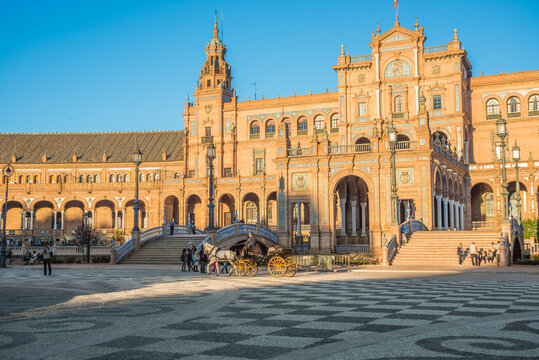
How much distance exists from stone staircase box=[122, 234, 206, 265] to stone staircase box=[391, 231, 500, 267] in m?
14.1

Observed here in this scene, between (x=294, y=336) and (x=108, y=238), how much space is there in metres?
63.9

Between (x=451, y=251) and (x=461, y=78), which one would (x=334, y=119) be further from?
(x=451, y=251)

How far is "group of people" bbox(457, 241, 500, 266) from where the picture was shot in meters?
29.8

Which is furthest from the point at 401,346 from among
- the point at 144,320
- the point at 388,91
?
the point at 388,91

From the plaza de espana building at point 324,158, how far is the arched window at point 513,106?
0.35 feet

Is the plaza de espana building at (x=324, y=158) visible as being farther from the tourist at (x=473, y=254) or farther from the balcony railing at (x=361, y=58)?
the tourist at (x=473, y=254)

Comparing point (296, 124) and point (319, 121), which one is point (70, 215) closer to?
point (296, 124)

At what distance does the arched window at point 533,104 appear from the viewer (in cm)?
5791

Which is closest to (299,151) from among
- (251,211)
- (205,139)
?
(251,211)

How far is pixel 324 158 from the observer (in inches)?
1665

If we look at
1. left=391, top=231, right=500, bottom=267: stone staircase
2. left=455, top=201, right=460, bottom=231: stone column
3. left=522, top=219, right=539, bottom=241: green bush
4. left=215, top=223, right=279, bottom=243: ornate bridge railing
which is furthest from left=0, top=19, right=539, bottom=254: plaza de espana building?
left=522, top=219, right=539, bottom=241: green bush

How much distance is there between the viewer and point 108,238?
68.5 m

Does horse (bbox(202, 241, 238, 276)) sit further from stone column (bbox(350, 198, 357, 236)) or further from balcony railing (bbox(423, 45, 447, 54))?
balcony railing (bbox(423, 45, 447, 54))

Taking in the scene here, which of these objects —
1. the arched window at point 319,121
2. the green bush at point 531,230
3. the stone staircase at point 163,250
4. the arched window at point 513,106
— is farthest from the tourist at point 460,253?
the arched window at point 319,121
